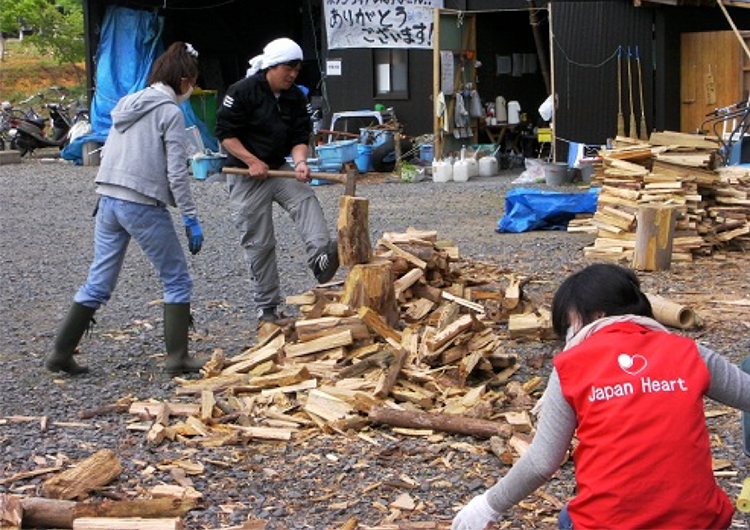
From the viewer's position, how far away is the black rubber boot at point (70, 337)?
7312 millimetres

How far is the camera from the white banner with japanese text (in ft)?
72.9

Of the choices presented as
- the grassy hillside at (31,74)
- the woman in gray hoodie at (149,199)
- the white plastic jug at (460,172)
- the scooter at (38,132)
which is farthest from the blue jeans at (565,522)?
the grassy hillside at (31,74)

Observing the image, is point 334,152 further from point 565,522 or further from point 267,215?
point 565,522

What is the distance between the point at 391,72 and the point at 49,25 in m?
16.6

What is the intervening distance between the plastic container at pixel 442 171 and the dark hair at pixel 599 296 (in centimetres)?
1696

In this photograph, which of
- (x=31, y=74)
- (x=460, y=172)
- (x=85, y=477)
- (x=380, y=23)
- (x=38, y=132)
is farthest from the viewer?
(x=31, y=74)

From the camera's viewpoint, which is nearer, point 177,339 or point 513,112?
point 177,339

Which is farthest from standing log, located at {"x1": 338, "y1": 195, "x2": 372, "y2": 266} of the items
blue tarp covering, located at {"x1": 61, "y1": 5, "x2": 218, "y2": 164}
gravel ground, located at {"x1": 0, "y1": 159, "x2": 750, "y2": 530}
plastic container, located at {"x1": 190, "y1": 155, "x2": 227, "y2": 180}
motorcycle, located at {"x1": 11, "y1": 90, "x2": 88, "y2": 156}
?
motorcycle, located at {"x1": 11, "y1": 90, "x2": 88, "y2": 156}

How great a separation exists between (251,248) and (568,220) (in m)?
6.24

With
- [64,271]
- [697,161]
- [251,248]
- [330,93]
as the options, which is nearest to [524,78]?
[330,93]

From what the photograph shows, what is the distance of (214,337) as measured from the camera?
28.0 feet

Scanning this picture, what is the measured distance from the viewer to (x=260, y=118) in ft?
27.7

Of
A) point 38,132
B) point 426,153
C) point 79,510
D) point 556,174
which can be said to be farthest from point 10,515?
point 38,132

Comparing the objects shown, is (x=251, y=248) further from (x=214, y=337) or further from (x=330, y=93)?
(x=330, y=93)
